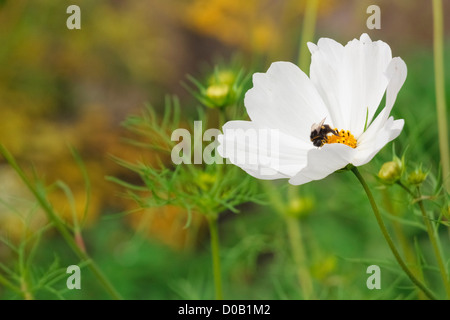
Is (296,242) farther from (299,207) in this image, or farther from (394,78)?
(394,78)

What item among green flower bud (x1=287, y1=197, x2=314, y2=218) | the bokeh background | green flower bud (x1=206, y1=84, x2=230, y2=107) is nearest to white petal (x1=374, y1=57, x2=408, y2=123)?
green flower bud (x1=206, y1=84, x2=230, y2=107)

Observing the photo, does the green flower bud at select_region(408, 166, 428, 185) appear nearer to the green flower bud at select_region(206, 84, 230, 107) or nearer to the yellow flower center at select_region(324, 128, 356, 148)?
the yellow flower center at select_region(324, 128, 356, 148)

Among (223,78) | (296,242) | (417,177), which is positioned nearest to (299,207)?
(296,242)

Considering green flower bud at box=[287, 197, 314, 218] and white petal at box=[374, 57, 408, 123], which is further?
green flower bud at box=[287, 197, 314, 218]

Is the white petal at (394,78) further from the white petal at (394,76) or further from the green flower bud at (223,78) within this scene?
the green flower bud at (223,78)

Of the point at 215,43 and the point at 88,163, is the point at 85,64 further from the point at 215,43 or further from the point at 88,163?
the point at 215,43

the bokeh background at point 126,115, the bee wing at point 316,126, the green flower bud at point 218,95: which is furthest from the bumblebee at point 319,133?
the bokeh background at point 126,115
